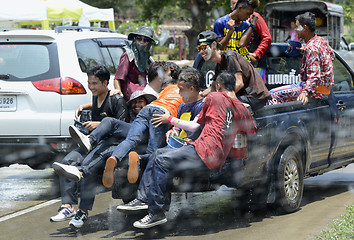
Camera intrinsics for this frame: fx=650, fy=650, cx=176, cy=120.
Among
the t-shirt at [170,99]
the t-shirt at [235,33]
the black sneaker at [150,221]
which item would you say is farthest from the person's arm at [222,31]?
the black sneaker at [150,221]

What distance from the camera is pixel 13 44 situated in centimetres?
810

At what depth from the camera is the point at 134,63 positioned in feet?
26.4

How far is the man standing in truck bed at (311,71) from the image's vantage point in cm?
731

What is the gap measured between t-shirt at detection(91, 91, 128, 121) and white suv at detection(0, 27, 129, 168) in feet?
2.37

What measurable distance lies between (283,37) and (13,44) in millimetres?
18161

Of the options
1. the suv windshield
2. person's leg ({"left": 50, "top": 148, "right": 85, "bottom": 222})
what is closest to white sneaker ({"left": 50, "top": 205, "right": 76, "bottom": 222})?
person's leg ({"left": 50, "top": 148, "right": 85, "bottom": 222})

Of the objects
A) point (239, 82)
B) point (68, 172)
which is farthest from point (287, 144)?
point (68, 172)

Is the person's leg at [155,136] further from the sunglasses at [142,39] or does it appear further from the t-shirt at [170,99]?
the sunglasses at [142,39]

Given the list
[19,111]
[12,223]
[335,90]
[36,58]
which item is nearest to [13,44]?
[36,58]

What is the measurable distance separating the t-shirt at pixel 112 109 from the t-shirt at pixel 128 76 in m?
0.84

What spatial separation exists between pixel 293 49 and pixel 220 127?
2474 millimetres

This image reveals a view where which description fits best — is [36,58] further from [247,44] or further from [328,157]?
[328,157]

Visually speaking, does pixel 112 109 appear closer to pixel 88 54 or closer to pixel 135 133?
pixel 135 133

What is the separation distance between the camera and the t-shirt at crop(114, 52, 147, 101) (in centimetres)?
798
